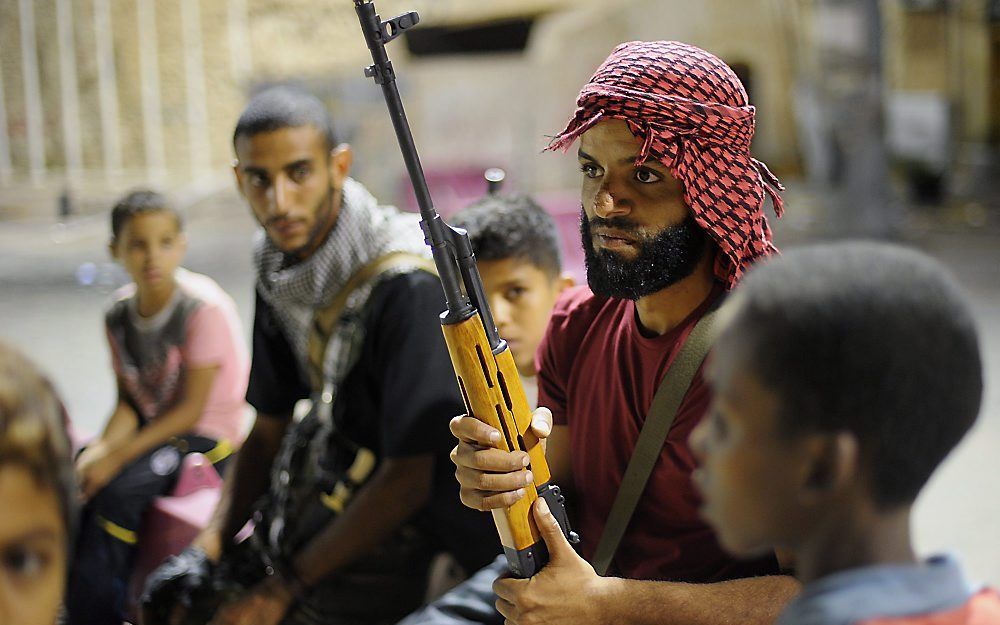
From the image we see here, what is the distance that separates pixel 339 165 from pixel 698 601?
151 cm

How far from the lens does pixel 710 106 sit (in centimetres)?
195

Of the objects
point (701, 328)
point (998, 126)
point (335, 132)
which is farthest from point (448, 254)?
point (998, 126)

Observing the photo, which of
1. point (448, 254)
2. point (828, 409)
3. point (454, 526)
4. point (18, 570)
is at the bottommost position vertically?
point (454, 526)

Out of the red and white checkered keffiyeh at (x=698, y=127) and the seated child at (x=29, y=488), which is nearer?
the seated child at (x=29, y=488)

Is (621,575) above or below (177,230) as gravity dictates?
below

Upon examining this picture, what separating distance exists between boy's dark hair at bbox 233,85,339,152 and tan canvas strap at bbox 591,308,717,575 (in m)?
1.24

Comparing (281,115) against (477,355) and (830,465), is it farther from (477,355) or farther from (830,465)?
(830,465)

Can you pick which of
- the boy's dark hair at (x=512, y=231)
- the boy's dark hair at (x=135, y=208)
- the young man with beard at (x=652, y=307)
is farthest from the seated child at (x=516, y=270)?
the boy's dark hair at (x=135, y=208)

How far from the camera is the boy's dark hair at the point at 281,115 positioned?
272 cm

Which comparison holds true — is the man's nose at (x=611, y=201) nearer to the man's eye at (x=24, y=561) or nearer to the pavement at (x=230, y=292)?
the man's eye at (x=24, y=561)

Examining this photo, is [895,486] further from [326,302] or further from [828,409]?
[326,302]

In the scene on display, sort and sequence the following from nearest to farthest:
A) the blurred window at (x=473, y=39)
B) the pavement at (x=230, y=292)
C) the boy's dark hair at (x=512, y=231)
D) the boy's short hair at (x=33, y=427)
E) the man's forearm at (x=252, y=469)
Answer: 1. the boy's short hair at (x=33, y=427)
2. the boy's dark hair at (x=512, y=231)
3. the man's forearm at (x=252, y=469)
4. the pavement at (x=230, y=292)
5. the blurred window at (x=473, y=39)

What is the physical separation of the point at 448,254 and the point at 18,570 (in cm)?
92

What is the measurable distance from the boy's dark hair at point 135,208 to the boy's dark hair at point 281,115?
0.83m
